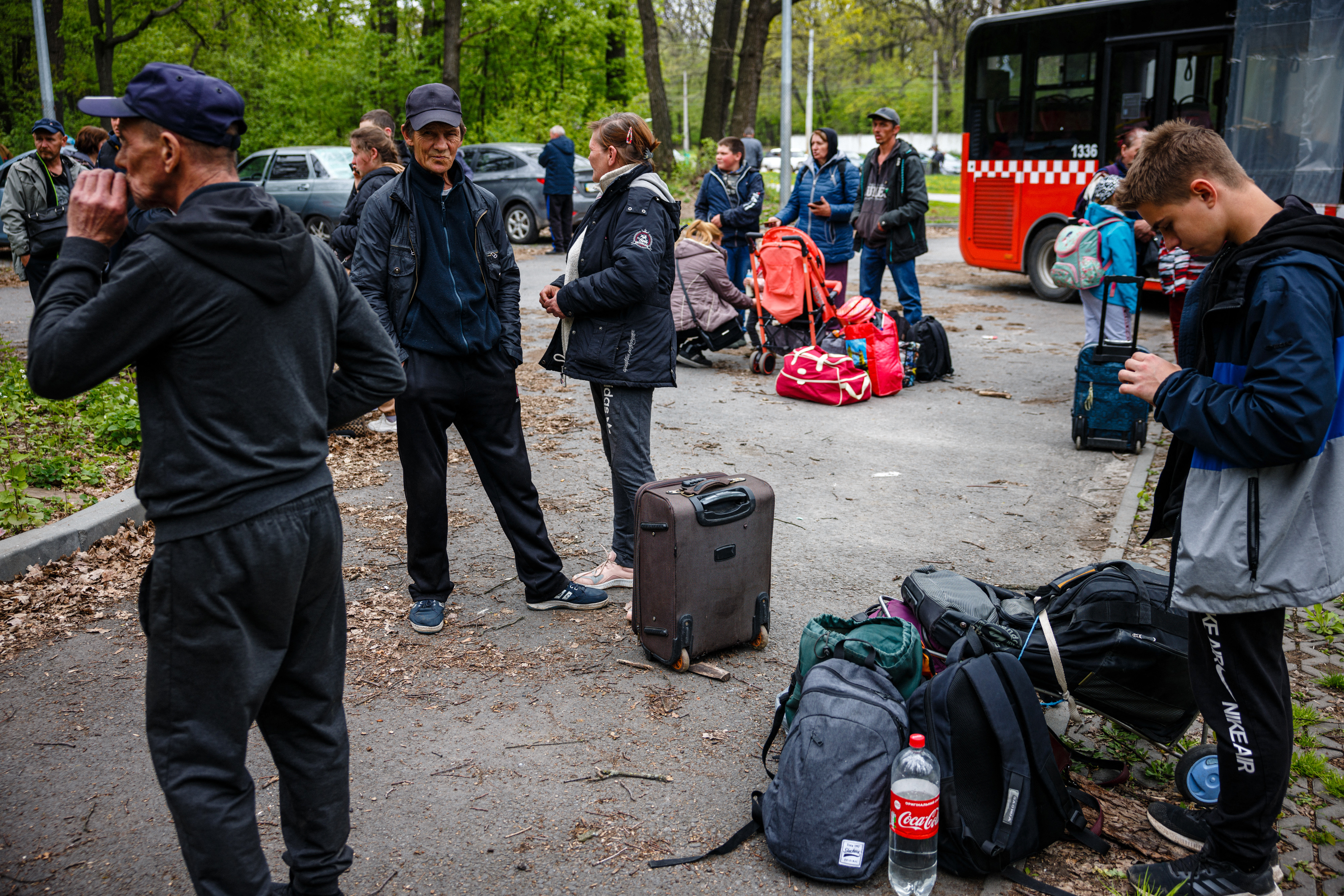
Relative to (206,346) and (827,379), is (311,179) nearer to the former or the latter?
(827,379)

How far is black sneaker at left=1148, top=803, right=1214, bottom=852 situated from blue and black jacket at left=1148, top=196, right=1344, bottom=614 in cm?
83

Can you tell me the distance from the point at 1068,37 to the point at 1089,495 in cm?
902

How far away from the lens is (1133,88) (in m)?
12.7

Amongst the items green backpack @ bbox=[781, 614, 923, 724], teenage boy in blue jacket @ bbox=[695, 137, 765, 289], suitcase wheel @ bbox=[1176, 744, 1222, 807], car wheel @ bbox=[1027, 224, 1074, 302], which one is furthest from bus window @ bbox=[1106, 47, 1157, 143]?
suitcase wheel @ bbox=[1176, 744, 1222, 807]

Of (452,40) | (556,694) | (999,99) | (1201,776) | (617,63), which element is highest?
(617,63)

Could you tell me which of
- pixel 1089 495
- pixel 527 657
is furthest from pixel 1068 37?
pixel 527 657

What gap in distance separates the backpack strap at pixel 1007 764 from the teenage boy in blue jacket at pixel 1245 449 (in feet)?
1.18

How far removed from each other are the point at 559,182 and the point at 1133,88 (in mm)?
8925

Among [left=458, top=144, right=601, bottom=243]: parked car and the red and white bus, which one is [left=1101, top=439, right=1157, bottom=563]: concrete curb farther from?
[left=458, top=144, right=601, bottom=243]: parked car

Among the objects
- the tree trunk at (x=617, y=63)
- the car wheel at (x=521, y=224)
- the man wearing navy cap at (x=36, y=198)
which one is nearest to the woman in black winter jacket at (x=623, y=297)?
the man wearing navy cap at (x=36, y=198)

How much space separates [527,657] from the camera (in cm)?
431

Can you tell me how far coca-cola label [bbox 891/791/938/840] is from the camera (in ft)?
9.20

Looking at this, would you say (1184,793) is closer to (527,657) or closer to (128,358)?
(527,657)

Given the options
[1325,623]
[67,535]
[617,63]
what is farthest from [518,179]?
[1325,623]
